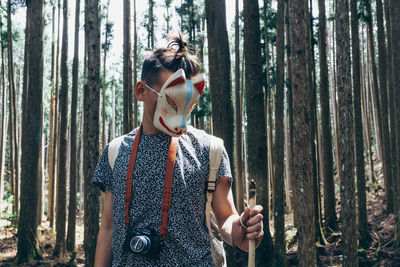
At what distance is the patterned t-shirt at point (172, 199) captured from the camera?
1.81 metres

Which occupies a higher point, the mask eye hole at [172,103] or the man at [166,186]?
the mask eye hole at [172,103]

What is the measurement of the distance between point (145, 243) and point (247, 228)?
45 centimetres

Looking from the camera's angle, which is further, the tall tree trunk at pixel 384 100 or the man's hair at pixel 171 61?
the tall tree trunk at pixel 384 100

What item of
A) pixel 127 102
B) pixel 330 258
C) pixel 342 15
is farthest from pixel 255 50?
pixel 330 258

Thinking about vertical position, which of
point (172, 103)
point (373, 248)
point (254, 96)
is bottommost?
point (373, 248)

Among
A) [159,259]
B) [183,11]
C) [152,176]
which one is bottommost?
[159,259]

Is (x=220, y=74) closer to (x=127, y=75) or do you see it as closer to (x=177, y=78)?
(x=127, y=75)

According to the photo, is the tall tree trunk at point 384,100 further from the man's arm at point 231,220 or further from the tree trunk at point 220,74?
the man's arm at point 231,220

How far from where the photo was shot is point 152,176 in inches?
74.7

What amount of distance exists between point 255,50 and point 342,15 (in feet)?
8.11

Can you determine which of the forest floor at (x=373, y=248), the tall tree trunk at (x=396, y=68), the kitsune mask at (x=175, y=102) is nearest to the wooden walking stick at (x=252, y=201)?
the kitsune mask at (x=175, y=102)

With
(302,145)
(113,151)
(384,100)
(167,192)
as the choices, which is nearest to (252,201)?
(167,192)

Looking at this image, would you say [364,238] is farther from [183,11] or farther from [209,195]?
[183,11]

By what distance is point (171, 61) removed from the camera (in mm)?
1995
